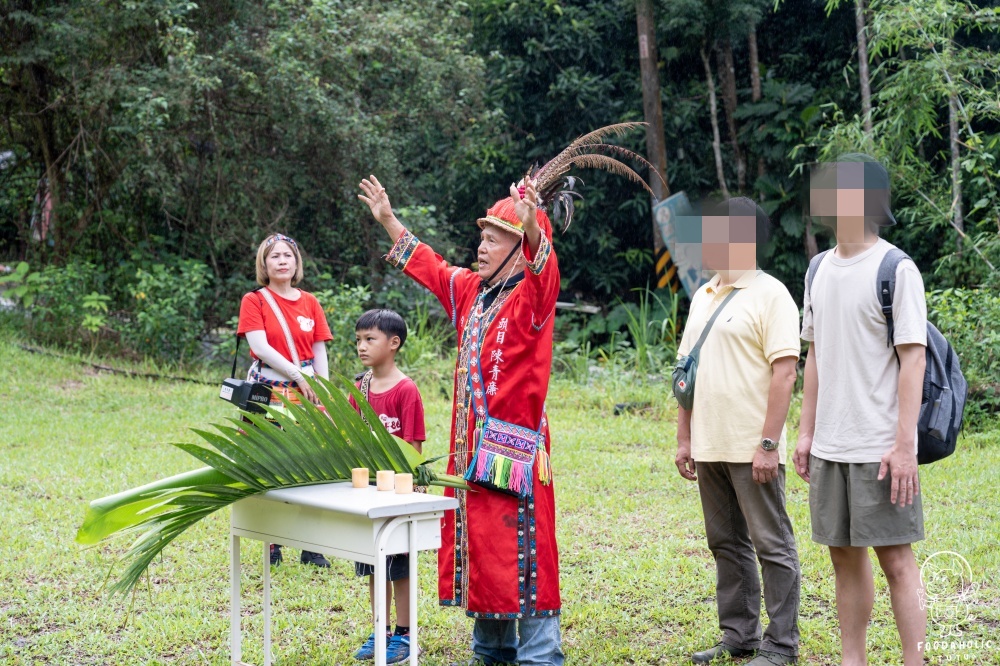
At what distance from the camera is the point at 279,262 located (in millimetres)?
5488

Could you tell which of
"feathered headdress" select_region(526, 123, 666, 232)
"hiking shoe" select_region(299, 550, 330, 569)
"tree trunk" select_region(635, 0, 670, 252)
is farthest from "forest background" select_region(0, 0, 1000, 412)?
"feathered headdress" select_region(526, 123, 666, 232)

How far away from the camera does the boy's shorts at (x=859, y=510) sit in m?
3.15

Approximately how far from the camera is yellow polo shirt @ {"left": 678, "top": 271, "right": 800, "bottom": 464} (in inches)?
147

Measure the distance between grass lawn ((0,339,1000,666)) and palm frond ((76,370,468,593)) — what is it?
1118 millimetres

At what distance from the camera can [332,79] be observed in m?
12.4

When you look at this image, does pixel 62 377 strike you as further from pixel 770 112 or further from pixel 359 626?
pixel 770 112

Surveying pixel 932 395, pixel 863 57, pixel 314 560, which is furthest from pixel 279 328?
pixel 863 57

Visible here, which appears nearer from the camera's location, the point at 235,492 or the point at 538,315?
the point at 235,492

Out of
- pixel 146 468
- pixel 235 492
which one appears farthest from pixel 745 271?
pixel 146 468

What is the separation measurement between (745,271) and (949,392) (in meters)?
0.95

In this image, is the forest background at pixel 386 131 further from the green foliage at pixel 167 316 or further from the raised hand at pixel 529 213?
the raised hand at pixel 529 213

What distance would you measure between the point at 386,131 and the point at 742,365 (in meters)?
9.84

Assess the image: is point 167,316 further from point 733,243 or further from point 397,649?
point 733,243

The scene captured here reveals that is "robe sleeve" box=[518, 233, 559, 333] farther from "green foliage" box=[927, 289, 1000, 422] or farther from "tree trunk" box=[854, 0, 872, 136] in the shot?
"tree trunk" box=[854, 0, 872, 136]
